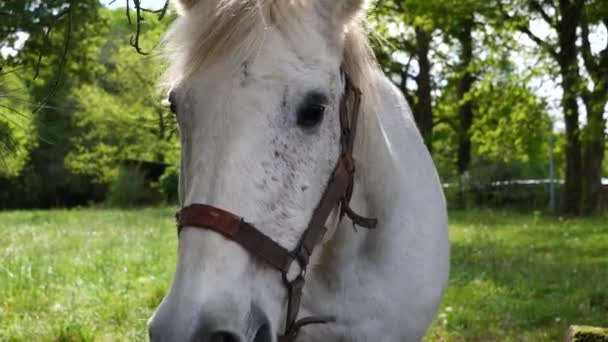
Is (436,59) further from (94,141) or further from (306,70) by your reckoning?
(306,70)

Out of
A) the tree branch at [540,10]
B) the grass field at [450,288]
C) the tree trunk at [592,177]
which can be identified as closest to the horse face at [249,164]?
the grass field at [450,288]

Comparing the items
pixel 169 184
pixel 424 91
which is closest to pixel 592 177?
pixel 424 91

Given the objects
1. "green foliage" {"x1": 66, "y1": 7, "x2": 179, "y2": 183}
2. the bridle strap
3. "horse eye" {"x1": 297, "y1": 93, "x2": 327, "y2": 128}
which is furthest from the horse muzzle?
"green foliage" {"x1": 66, "y1": 7, "x2": 179, "y2": 183}

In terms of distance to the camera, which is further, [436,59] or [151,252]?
[436,59]

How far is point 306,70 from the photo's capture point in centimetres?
211

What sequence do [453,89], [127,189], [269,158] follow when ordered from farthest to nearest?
1. [127,189]
2. [453,89]
3. [269,158]

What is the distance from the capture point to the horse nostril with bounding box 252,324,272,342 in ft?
6.31

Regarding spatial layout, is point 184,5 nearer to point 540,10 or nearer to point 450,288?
point 450,288

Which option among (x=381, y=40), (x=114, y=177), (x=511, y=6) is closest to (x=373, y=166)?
(x=381, y=40)

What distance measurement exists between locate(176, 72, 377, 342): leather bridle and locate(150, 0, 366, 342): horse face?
24mm

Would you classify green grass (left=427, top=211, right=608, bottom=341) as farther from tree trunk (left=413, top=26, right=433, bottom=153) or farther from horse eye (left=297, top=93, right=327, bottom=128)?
tree trunk (left=413, top=26, right=433, bottom=153)

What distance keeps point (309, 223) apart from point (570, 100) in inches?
545

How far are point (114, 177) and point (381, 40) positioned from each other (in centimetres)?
3197

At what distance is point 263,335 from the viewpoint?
6.33 ft
